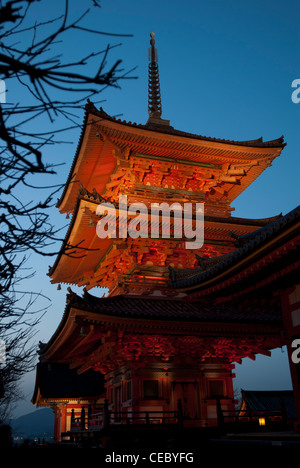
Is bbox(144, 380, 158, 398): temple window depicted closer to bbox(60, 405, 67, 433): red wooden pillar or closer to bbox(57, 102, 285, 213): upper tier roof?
bbox(57, 102, 285, 213): upper tier roof

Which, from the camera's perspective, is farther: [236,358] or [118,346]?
[236,358]

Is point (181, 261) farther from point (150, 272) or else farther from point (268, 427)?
point (268, 427)

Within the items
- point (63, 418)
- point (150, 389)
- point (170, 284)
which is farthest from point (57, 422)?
point (170, 284)

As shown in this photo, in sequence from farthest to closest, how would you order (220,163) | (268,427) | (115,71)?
(220,163), (268,427), (115,71)

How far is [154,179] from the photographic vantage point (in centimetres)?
1897

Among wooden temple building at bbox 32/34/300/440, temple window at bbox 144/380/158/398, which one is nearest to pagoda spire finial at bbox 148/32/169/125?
wooden temple building at bbox 32/34/300/440

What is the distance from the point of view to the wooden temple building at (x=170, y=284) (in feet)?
31.2

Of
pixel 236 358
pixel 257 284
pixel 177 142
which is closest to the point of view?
pixel 257 284

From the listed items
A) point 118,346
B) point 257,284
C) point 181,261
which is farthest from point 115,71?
point 181,261

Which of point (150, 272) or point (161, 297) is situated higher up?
point (150, 272)

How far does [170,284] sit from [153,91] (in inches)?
621

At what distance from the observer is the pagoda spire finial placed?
71.6 ft
